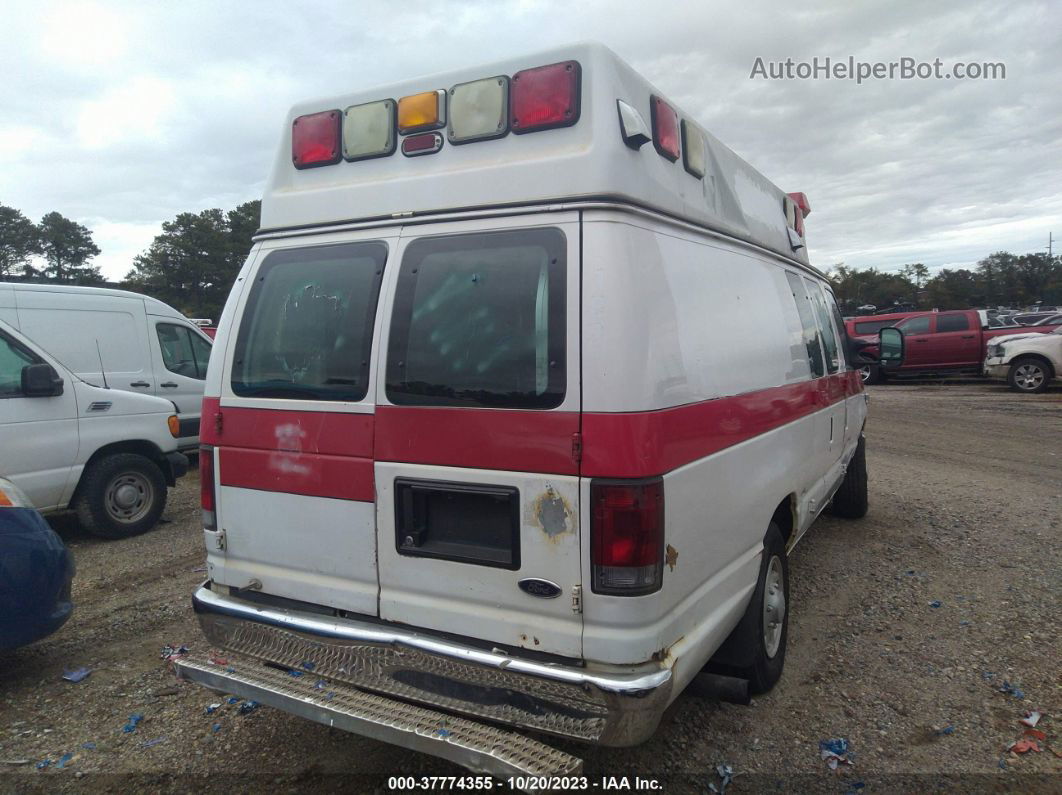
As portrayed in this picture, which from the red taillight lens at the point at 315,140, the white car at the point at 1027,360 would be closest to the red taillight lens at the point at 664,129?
the red taillight lens at the point at 315,140

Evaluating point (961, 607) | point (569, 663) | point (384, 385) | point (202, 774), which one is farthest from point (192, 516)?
point (961, 607)

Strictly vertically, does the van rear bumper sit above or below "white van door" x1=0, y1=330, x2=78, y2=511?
below

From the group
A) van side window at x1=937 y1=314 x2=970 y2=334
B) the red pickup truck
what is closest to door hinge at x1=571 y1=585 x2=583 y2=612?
the red pickup truck

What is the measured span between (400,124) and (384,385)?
1039 mm

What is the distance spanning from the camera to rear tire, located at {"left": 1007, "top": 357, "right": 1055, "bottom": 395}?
15805 millimetres

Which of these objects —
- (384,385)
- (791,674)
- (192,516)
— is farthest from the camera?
(192,516)

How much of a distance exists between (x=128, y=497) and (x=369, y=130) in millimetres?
5033

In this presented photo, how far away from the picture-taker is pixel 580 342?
2436 mm

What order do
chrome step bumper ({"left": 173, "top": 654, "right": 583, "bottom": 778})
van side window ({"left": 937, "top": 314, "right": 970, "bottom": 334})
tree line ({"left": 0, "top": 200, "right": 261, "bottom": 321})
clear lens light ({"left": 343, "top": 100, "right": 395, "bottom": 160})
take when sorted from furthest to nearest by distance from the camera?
tree line ({"left": 0, "top": 200, "right": 261, "bottom": 321}) → van side window ({"left": 937, "top": 314, "right": 970, "bottom": 334}) → clear lens light ({"left": 343, "top": 100, "right": 395, "bottom": 160}) → chrome step bumper ({"left": 173, "top": 654, "right": 583, "bottom": 778})

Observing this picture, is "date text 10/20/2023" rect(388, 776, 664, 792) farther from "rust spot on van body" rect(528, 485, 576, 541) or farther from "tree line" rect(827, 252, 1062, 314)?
"tree line" rect(827, 252, 1062, 314)

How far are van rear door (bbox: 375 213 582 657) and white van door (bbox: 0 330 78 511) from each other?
4591 millimetres

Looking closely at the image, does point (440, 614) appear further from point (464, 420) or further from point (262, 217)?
point (262, 217)

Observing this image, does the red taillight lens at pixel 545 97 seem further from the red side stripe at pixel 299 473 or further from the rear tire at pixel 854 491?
the rear tire at pixel 854 491

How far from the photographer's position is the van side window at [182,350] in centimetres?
907
